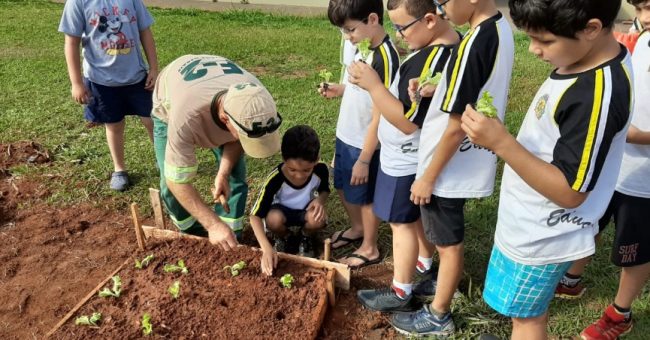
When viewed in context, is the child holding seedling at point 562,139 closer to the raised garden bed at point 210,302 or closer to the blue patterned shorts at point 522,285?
the blue patterned shorts at point 522,285

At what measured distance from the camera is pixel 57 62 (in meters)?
8.09

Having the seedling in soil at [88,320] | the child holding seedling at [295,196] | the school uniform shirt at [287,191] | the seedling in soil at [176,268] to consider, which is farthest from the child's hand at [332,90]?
the seedling in soil at [88,320]

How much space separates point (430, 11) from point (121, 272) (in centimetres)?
241

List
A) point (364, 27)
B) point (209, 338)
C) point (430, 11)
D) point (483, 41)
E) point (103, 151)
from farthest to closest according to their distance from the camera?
1. point (103, 151)
2. point (364, 27)
3. point (209, 338)
4. point (430, 11)
5. point (483, 41)

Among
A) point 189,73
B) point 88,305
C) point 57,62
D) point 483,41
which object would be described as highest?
point 483,41

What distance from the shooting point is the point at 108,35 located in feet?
13.7

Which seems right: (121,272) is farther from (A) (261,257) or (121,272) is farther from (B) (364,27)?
(B) (364,27)

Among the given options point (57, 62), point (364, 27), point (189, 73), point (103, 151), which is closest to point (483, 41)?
point (364, 27)

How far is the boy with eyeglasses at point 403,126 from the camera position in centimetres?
245

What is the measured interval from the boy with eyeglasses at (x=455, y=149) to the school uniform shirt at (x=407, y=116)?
12cm

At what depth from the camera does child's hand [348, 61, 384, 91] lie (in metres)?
2.59

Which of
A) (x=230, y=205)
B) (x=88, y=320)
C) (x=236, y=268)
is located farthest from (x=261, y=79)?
(x=88, y=320)

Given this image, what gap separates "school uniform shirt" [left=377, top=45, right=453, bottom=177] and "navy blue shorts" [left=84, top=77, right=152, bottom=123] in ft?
8.07

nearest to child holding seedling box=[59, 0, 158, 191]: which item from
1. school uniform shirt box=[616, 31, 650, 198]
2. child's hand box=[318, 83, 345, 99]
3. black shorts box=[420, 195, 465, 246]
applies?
child's hand box=[318, 83, 345, 99]
